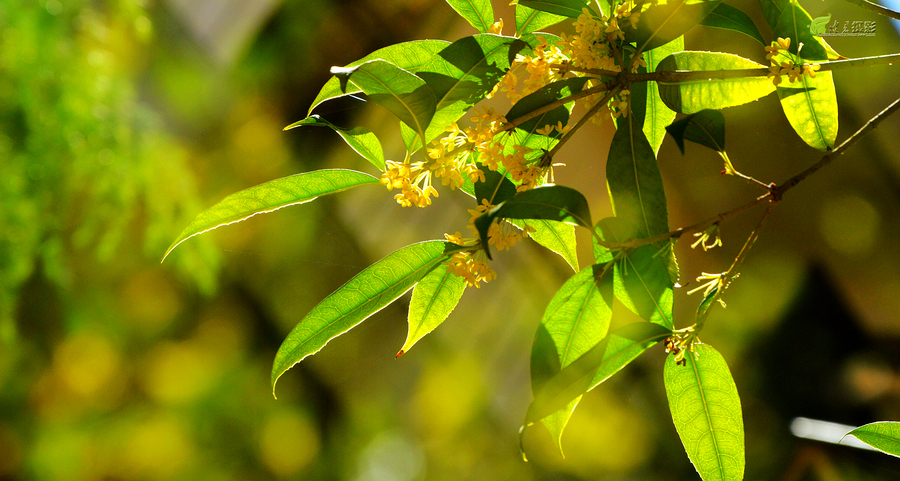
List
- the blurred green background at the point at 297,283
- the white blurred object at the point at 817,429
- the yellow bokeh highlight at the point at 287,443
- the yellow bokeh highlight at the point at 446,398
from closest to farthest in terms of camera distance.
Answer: the white blurred object at the point at 817,429
the blurred green background at the point at 297,283
the yellow bokeh highlight at the point at 446,398
the yellow bokeh highlight at the point at 287,443

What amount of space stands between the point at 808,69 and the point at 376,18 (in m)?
1.10

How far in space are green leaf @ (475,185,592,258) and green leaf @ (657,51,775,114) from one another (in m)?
0.11

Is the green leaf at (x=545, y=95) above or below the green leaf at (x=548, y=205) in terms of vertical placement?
above

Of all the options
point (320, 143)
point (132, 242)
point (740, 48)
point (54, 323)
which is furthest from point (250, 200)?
point (54, 323)

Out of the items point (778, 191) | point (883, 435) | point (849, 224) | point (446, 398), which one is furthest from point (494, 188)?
point (446, 398)

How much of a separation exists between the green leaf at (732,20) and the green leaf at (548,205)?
17cm

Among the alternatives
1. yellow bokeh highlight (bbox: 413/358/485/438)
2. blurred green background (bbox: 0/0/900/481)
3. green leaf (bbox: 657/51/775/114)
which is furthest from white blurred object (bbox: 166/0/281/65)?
green leaf (bbox: 657/51/775/114)

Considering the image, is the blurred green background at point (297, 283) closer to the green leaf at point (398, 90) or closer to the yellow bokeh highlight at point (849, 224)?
the yellow bokeh highlight at point (849, 224)

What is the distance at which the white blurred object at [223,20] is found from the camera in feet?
4.53

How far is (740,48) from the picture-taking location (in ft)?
2.96

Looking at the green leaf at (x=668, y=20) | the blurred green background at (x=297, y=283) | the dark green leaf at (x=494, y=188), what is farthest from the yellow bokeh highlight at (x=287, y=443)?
the green leaf at (x=668, y=20)

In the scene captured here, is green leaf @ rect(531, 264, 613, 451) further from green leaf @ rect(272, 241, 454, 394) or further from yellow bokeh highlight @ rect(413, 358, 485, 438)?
yellow bokeh highlight @ rect(413, 358, 485, 438)

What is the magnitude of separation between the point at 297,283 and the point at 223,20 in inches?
30.5

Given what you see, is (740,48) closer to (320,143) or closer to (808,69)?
(808,69)
